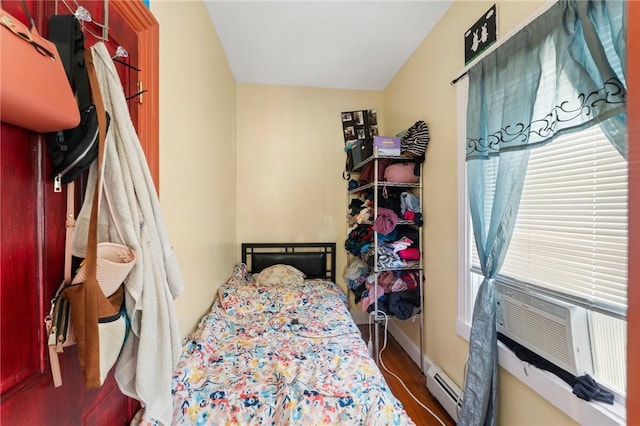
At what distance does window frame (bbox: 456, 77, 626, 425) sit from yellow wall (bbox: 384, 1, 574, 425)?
72 millimetres

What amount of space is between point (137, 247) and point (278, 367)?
3.10 feet

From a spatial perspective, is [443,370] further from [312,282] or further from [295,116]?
[295,116]

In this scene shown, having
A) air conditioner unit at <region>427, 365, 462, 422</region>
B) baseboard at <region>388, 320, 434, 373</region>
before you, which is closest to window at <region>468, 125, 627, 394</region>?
air conditioner unit at <region>427, 365, 462, 422</region>

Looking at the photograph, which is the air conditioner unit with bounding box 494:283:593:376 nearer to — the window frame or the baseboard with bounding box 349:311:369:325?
the window frame

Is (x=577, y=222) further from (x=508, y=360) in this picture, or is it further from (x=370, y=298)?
(x=370, y=298)

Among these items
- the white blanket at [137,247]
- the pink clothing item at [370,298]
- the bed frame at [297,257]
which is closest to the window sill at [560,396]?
the pink clothing item at [370,298]

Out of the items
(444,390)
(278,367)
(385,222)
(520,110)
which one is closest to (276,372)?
(278,367)

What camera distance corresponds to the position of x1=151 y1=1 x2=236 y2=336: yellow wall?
4.10ft

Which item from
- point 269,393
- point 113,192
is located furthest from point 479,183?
point 113,192

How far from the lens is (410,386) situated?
1982 millimetres

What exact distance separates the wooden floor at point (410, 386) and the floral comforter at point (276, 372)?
0.69 metres

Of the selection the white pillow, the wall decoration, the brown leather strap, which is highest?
the wall decoration

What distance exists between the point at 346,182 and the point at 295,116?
1010 millimetres

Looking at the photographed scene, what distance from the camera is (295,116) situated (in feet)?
9.77
